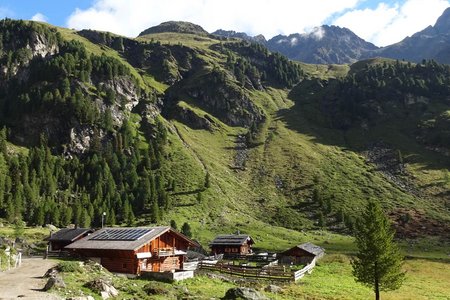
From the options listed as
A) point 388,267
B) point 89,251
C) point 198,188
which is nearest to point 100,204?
point 198,188

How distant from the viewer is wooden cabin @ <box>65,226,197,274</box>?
169ft

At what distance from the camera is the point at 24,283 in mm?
34812

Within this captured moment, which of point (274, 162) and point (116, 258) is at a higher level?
point (274, 162)

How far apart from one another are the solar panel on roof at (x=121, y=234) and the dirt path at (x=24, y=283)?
8.80 metres

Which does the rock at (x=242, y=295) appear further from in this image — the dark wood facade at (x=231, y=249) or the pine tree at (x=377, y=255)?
the dark wood facade at (x=231, y=249)

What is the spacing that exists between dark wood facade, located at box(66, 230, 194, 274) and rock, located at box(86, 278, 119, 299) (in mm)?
15725

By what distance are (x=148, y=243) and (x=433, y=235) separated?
344 feet

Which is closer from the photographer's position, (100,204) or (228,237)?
(228,237)

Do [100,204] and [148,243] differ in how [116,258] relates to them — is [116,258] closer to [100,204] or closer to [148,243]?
[148,243]

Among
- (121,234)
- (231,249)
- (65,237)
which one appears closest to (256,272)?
(121,234)

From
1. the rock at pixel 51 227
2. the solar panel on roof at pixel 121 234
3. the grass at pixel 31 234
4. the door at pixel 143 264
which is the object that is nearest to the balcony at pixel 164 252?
the door at pixel 143 264

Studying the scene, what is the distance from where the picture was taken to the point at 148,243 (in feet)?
175

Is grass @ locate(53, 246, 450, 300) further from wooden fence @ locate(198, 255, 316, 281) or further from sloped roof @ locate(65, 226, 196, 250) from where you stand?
sloped roof @ locate(65, 226, 196, 250)

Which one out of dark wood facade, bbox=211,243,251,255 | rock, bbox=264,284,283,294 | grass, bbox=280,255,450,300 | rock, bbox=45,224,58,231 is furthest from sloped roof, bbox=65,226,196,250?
rock, bbox=45,224,58,231
